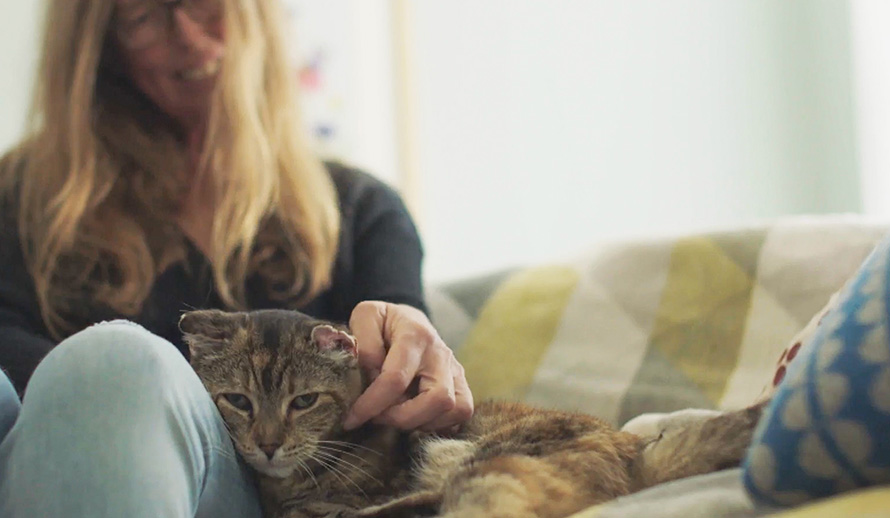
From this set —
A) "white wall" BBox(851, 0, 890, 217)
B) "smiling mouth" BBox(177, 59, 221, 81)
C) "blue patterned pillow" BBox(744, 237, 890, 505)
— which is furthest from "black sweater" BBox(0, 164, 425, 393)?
"white wall" BBox(851, 0, 890, 217)

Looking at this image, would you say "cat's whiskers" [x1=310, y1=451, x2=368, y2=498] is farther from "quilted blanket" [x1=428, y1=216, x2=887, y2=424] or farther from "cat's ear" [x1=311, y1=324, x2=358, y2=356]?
"quilted blanket" [x1=428, y1=216, x2=887, y2=424]

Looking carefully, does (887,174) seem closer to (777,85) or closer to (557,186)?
(777,85)

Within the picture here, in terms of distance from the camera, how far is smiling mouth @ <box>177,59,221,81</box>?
1482 millimetres

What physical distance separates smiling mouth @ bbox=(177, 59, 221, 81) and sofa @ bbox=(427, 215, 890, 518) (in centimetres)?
61

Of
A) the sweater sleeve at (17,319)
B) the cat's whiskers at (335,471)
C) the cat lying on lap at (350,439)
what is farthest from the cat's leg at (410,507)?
the sweater sleeve at (17,319)

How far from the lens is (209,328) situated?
1.09m

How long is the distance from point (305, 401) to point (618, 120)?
1829 mm

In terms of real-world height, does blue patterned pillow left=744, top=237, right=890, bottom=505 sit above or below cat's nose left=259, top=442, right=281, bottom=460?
above

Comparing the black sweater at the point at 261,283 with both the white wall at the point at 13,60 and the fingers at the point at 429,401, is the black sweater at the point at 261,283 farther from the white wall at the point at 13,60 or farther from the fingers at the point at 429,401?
the white wall at the point at 13,60

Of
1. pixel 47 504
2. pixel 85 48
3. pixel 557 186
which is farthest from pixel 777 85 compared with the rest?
pixel 47 504

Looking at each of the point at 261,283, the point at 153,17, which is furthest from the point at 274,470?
the point at 153,17

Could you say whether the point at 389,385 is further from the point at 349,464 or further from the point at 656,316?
the point at 656,316

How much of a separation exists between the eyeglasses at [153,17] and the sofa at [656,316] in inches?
27.7

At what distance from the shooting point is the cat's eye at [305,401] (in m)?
1.10
